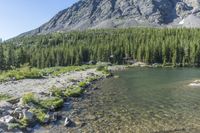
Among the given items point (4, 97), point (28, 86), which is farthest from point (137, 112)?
point (28, 86)

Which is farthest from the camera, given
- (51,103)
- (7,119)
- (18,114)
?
(51,103)

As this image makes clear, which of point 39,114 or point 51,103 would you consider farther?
point 51,103

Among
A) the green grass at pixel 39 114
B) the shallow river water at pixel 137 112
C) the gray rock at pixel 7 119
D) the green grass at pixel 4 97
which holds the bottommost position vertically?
the shallow river water at pixel 137 112

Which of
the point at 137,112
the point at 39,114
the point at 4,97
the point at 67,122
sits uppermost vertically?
the point at 4,97

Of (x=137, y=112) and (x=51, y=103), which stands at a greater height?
(x=51, y=103)

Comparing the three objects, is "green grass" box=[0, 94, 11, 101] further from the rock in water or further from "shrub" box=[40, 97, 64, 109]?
the rock in water

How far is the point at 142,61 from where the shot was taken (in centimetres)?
17312

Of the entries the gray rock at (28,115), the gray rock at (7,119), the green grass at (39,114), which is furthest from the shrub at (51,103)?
the gray rock at (7,119)

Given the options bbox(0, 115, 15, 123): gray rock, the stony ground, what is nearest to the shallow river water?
bbox(0, 115, 15, 123): gray rock

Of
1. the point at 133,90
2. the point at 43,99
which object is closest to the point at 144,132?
the point at 43,99

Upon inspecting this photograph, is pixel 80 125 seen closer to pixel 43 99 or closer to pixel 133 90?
pixel 43 99

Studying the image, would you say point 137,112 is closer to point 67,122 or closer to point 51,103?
point 67,122

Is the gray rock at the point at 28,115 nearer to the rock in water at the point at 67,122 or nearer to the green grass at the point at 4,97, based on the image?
the rock in water at the point at 67,122

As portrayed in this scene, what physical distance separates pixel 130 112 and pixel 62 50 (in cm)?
14670
